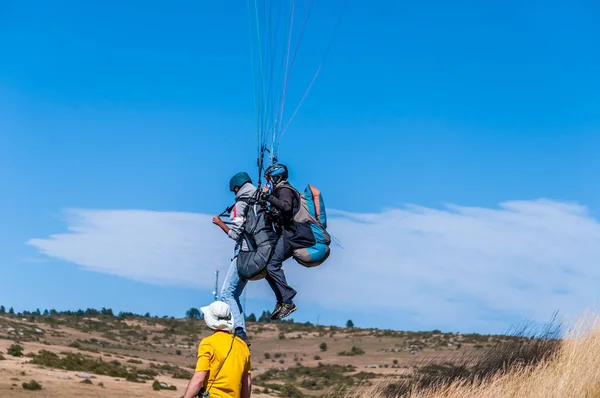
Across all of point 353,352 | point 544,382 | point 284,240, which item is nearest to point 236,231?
point 284,240

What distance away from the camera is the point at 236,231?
12.2 metres

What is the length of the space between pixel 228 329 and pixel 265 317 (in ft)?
313

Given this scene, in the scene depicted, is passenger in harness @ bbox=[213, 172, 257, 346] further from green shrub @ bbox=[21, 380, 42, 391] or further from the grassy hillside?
green shrub @ bbox=[21, 380, 42, 391]

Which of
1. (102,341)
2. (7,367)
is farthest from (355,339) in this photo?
(7,367)

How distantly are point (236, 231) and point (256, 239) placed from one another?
31 centimetres

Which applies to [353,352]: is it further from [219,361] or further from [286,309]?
[219,361]

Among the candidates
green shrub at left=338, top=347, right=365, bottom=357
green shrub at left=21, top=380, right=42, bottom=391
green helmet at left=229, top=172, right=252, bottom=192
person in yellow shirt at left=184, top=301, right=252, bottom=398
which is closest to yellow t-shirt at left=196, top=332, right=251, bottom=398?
person in yellow shirt at left=184, top=301, right=252, bottom=398

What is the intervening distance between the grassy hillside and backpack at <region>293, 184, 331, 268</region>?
5.17 metres

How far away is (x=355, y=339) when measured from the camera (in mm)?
81438

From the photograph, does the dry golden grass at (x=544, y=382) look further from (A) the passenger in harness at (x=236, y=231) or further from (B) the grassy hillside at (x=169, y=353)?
(A) the passenger in harness at (x=236, y=231)

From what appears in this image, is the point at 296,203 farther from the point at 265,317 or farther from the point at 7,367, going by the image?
the point at 265,317

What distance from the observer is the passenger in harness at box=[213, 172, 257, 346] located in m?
11.9

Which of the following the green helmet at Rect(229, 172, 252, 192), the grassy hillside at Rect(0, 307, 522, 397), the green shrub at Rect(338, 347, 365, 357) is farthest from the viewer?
the green shrub at Rect(338, 347, 365, 357)

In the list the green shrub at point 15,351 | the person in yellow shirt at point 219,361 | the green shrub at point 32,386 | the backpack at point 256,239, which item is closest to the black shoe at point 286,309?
the backpack at point 256,239
